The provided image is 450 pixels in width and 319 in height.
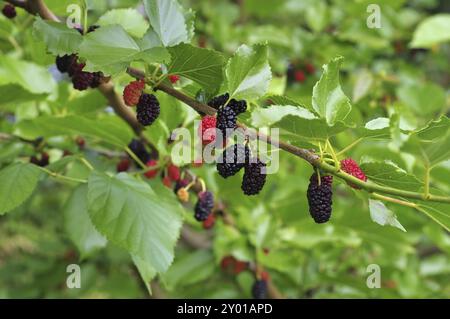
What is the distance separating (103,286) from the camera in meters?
1.73

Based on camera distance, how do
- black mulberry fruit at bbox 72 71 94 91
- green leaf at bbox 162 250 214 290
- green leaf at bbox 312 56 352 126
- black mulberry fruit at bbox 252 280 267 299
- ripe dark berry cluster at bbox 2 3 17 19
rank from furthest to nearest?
green leaf at bbox 162 250 214 290
black mulberry fruit at bbox 252 280 267 299
ripe dark berry cluster at bbox 2 3 17 19
black mulberry fruit at bbox 72 71 94 91
green leaf at bbox 312 56 352 126

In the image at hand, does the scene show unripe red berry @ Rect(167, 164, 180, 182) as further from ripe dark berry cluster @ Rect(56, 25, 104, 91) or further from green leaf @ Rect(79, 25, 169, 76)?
green leaf @ Rect(79, 25, 169, 76)

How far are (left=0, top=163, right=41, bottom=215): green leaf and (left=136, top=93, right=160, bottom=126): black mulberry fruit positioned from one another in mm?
254

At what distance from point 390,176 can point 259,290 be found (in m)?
0.64

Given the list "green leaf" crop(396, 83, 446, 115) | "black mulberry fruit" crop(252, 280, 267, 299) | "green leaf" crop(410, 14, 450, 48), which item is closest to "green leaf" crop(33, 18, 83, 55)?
"black mulberry fruit" crop(252, 280, 267, 299)

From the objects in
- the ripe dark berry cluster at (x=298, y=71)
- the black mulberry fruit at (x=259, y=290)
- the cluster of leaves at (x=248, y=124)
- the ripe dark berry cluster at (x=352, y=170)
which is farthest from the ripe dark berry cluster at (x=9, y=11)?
the ripe dark berry cluster at (x=298, y=71)

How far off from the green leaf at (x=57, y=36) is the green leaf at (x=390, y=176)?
40cm

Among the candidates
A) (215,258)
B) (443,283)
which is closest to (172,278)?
(215,258)

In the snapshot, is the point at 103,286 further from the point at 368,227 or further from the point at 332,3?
the point at 332,3

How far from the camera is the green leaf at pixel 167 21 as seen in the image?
2.46 ft

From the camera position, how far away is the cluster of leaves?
71 centimetres

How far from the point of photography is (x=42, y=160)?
44.7 inches

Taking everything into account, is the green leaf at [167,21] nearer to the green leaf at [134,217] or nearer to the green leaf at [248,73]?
the green leaf at [248,73]
